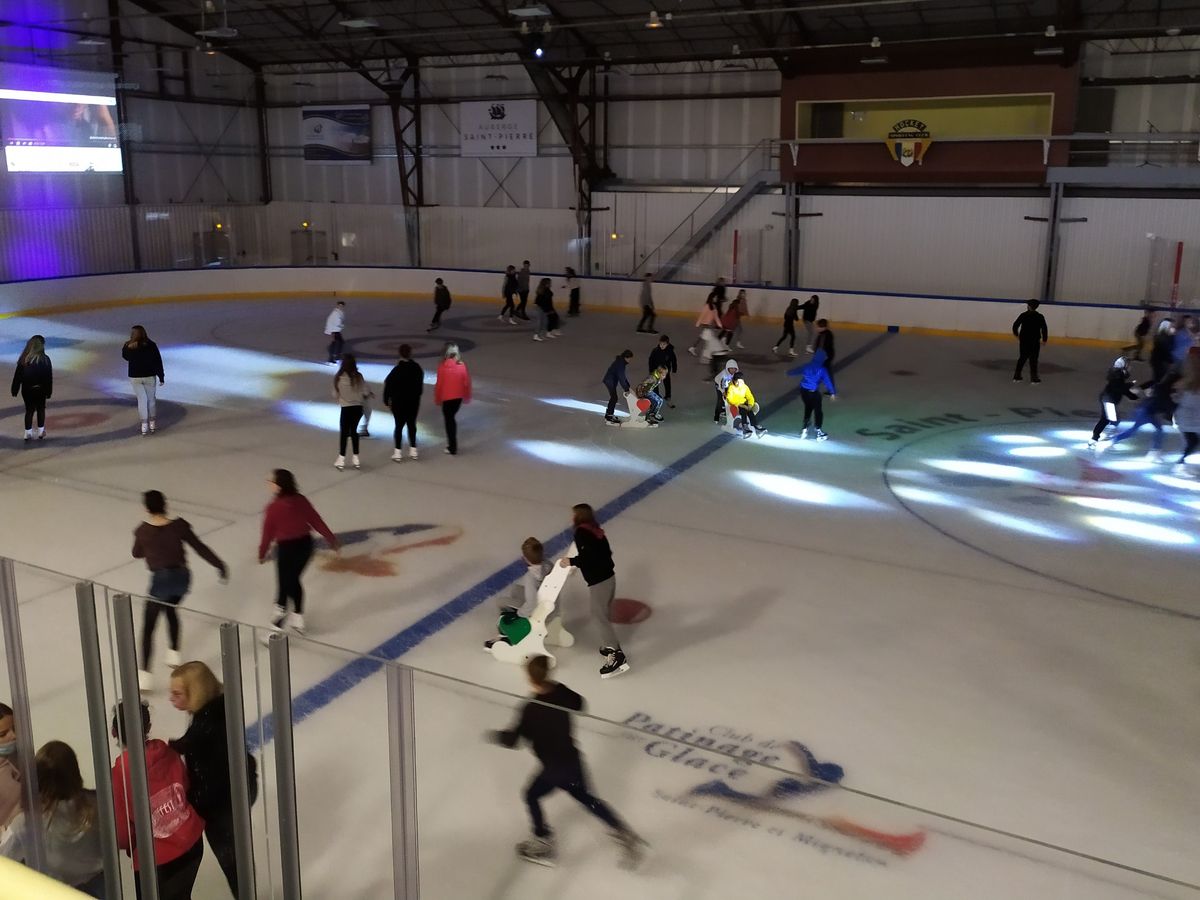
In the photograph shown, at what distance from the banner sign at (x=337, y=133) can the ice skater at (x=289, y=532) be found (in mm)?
29900

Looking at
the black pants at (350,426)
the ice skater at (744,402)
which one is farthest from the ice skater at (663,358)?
the black pants at (350,426)

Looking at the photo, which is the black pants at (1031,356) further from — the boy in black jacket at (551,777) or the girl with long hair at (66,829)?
the girl with long hair at (66,829)

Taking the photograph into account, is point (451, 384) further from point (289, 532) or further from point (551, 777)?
point (551, 777)

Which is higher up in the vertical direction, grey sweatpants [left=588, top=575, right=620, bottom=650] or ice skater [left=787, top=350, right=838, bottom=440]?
ice skater [left=787, top=350, right=838, bottom=440]

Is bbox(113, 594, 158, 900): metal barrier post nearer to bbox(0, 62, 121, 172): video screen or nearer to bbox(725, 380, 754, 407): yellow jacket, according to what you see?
bbox(725, 380, 754, 407): yellow jacket

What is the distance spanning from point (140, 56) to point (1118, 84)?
93.0ft

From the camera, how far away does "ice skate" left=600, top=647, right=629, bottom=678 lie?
23.5 ft

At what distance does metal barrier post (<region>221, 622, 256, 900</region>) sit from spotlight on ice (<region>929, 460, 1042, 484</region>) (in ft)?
33.8

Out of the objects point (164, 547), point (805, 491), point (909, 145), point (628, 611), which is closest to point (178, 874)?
point (164, 547)

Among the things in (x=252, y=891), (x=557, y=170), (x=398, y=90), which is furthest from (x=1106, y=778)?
(x=398, y=90)

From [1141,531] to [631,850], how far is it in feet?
27.4

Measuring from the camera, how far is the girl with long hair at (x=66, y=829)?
13.9 feet

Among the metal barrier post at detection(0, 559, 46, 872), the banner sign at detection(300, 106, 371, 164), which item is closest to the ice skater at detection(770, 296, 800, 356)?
the metal barrier post at detection(0, 559, 46, 872)

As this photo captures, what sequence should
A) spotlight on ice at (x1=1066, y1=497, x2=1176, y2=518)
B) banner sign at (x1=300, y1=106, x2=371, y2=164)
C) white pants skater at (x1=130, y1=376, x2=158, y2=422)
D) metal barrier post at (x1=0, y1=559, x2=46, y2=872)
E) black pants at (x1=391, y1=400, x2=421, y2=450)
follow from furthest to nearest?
banner sign at (x1=300, y1=106, x2=371, y2=164), white pants skater at (x1=130, y1=376, x2=158, y2=422), black pants at (x1=391, y1=400, x2=421, y2=450), spotlight on ice at (x1=1066, y1=497, x2=1176, y2=518), metal barrier post at (x1=0, y1=559, x2=46, y2=872)
